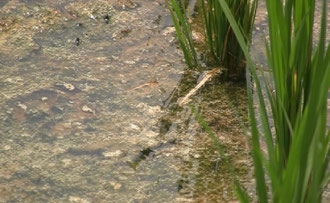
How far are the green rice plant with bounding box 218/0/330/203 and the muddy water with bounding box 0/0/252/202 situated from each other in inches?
5.5

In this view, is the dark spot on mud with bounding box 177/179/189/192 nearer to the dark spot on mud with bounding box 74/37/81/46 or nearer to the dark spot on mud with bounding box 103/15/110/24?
the dark spot on mud with bounding box 74/37/81/46

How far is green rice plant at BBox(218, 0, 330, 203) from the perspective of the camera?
985 mm

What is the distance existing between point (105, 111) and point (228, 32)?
44 centimetres

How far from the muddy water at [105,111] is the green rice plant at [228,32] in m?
0.07

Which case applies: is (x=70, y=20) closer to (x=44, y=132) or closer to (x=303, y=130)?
(x=44, y=132)

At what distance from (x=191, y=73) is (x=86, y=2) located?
604 millimetres

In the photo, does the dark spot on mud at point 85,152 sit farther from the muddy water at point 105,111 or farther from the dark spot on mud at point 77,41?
the dark spot on mud at point 77,41

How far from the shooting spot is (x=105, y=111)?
5.93ft

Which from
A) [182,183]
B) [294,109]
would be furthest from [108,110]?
[294,109]

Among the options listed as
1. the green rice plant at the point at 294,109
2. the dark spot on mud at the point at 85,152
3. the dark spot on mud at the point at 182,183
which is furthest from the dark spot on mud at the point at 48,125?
the green rice plant at the point at 294,109

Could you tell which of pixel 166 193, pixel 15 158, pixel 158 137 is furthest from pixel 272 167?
pixel 15 158

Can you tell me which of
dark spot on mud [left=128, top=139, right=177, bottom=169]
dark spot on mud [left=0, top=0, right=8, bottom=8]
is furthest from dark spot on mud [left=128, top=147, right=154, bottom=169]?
dark spot on mud [left=0, top=0, right=8, bottom=8]

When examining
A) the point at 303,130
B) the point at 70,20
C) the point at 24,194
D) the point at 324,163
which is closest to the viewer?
the point at 303,130

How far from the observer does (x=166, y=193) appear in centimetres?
152
